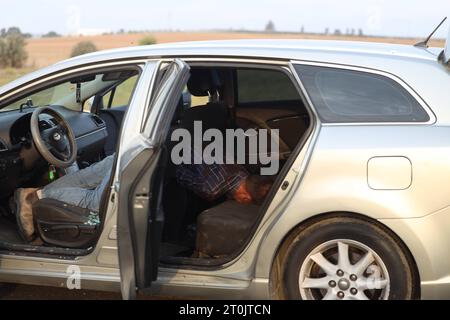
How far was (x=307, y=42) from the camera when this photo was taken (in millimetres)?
3500

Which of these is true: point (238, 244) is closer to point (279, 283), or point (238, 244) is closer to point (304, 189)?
point (279, 283)

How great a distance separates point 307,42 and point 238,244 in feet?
4.31

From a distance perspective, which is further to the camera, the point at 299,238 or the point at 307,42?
the point at 307,42

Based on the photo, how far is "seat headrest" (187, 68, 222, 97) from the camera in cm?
425

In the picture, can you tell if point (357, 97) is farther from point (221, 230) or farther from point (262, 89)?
point (262, 89)

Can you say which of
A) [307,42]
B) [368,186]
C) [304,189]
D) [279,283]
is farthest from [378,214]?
[307,42]

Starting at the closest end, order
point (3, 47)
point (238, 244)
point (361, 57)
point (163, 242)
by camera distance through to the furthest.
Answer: point (361, 57) < point (238, 244) < point (163, 242) < point (3, 47)

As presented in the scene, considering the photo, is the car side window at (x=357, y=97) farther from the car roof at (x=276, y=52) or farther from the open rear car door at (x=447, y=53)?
the open rear car door at (x=447, y=53)

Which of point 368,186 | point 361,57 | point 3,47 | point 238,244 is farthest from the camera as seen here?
point 3,47

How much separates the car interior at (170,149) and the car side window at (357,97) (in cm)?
17

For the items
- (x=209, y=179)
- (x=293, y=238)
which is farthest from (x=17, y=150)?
(x=293, y=238)

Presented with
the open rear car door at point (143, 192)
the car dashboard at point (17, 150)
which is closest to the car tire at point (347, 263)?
the open rear car door at point (143, 192)
